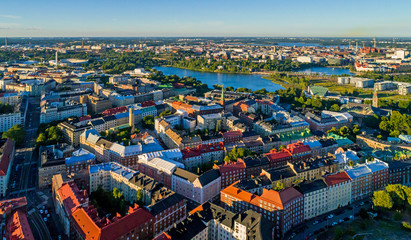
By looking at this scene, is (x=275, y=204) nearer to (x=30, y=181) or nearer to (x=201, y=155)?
(x=201, y=155)

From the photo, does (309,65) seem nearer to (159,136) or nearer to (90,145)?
(159,136)

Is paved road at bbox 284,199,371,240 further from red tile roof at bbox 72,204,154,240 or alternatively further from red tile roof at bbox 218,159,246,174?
red tile roof at bbox 72,204,154,240

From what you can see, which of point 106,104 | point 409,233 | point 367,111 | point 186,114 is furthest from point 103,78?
point 409,233

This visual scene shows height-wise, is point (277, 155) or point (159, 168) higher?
point (277, 155)

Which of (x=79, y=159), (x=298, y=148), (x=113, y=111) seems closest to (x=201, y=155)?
(x=298, y=148)

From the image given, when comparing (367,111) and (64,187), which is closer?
(64,187)

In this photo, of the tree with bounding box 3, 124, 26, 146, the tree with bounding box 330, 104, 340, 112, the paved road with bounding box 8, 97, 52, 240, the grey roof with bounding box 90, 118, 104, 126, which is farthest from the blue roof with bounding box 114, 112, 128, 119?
the tree with bounding box 330, 104, 340, 112
